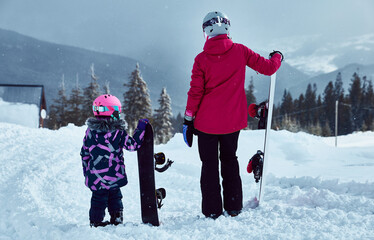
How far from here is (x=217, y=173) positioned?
3.10 metres

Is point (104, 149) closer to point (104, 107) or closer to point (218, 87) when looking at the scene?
point (104, 107)

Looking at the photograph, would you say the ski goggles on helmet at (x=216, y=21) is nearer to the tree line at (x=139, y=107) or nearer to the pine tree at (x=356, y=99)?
the tree line at (x=139, y=107)

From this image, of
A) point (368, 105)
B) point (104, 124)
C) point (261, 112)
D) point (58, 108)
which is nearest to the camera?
point (104, 124)

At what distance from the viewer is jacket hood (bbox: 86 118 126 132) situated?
287 centimetres

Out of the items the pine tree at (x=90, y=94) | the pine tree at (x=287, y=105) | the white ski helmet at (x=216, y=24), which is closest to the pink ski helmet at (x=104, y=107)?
the white ski helmet at (x=216, y=24)

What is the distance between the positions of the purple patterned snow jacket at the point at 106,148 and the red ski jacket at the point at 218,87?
675mm

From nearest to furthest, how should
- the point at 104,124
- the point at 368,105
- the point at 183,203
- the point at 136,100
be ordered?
the point at 104,124 < the point at 183,203 < the point at 136,100 < the point at 368,105

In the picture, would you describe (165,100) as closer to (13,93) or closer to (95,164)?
(13,93)

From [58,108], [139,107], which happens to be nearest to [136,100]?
[139,107]

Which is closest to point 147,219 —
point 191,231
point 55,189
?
point 191,231

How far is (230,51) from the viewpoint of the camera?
9.70 feet

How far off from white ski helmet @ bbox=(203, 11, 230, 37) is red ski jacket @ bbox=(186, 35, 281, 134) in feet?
0.22

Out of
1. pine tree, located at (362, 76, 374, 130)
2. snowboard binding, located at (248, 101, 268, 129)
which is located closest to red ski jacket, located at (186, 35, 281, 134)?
snowboard binding, located at (248, 101, 268, 129)

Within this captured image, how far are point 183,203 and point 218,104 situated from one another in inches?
86.8
